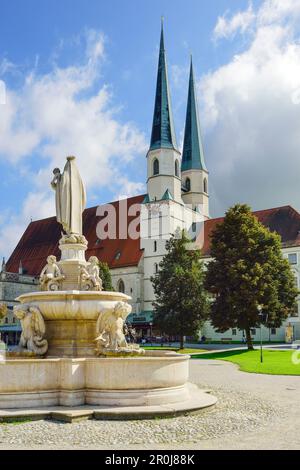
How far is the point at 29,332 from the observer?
41.4 ft

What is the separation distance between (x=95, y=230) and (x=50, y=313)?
72.8m

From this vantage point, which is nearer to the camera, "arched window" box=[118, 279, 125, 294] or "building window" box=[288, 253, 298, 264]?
"building window" box=[288, 253, 298, 264]

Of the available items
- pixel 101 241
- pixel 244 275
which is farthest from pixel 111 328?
pixel 101 241

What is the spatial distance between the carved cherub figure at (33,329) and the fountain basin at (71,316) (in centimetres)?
27

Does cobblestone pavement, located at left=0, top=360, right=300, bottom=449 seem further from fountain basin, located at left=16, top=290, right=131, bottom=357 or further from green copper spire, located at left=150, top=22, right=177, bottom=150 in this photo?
green copper spire, located at left=150, top=22, right=177, bottom=150

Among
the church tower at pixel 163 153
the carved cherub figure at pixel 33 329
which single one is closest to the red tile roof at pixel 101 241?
the church tower at pixel 163 153

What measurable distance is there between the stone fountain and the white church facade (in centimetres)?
5127

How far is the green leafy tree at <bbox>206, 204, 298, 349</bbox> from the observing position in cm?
3684

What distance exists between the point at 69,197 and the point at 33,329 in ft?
14.1

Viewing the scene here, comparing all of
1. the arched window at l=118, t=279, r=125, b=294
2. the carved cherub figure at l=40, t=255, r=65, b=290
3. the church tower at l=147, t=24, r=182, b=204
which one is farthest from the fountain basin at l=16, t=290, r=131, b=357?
the arched window at l=118, t=279, r=125, b=294

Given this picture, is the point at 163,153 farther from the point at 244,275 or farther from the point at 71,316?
the point at 71,316

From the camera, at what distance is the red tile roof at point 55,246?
77938mm

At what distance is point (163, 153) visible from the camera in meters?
73.4
